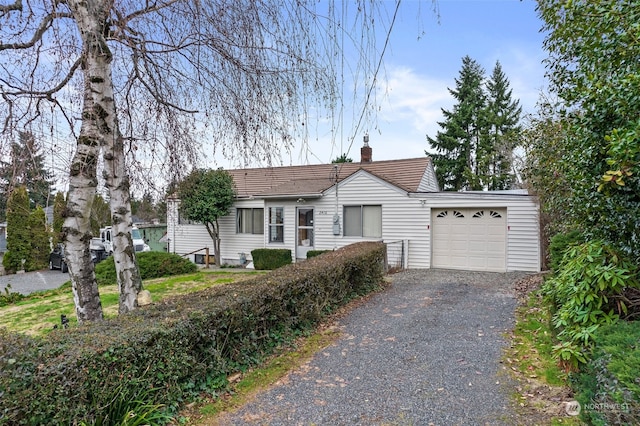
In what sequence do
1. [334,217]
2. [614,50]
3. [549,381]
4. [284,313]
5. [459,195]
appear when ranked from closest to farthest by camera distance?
[614,50] < [549,381] < [284,313] < [459,195] < [334,217]

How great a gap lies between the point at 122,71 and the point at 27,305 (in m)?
9.57

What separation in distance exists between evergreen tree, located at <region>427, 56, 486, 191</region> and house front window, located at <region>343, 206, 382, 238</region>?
17715 mm

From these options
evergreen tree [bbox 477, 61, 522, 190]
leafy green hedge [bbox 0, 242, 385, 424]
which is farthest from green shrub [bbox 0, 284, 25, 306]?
evergreen tree [bbox 477, 61, 522, 190]

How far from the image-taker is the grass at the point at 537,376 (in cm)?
316

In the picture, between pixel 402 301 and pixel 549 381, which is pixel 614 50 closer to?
pixel 549 381

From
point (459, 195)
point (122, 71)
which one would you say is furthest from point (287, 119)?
point (459, 195)

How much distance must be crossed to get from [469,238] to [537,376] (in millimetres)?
9018

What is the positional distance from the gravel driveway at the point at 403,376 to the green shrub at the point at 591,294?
0.84 m

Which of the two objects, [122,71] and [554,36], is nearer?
[122,71]

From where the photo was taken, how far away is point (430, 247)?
1279 cm

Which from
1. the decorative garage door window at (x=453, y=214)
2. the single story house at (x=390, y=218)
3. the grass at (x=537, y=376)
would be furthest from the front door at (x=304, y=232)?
the grass at (x=537, y=376)

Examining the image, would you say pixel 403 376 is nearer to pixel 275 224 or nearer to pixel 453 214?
pixel 453 214

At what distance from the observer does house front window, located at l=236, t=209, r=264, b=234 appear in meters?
16.3

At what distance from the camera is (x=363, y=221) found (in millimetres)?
13883
